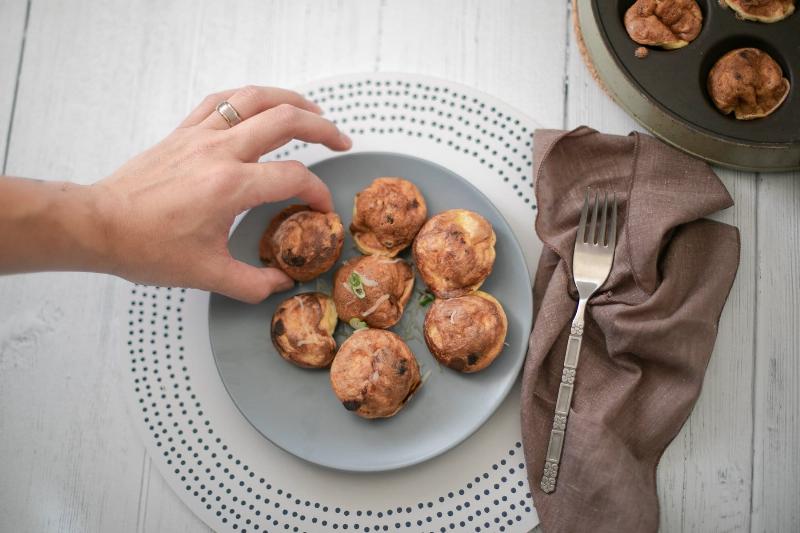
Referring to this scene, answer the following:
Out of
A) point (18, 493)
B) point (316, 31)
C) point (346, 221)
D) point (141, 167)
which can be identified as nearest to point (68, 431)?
point (18, 493)

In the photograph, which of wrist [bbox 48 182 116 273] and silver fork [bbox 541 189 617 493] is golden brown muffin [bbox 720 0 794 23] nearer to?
silver fork [bbox 541 189 617 493]

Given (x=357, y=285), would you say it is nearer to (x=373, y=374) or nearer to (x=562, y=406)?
(x=373, y=374)

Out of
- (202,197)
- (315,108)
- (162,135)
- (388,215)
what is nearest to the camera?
(202,197)

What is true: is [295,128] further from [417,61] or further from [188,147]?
[417,61]

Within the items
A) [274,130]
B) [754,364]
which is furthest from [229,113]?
[754,364]

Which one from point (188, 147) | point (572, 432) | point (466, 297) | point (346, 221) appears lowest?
point (572, 432)

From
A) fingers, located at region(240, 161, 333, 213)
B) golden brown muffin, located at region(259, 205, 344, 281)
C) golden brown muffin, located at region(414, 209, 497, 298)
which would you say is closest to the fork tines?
golden brown muffin, located at region(414, 209, 497, 298)

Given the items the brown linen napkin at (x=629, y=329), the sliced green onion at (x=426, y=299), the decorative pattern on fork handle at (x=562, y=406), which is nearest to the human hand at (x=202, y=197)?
the sliced green onion at (x=426, y=299)
